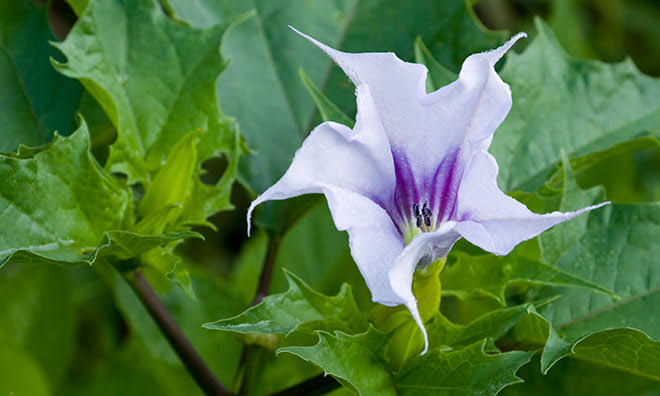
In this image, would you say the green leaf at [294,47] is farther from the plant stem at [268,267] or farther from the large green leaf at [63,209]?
the large green leaf at [63,209]

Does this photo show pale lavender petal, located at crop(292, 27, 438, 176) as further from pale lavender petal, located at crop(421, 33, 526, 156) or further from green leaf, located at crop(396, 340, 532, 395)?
green leaf, located at crop(396, 340, 532, 395)

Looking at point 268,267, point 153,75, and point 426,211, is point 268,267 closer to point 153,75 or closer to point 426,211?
point 153,75

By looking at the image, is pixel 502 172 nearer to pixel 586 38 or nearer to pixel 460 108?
pixel 460 108

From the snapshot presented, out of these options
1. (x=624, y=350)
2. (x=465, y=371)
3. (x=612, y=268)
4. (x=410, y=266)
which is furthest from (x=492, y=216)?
(x=612, y=268)

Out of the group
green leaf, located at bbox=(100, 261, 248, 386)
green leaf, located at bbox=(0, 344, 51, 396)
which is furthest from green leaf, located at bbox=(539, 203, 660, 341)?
green leaf, located at bbox=(0, 344, 51, 396)

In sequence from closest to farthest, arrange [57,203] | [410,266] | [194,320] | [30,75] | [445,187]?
[410,266] → [445,187] → [57,203] → [30,75] → [194,320]
